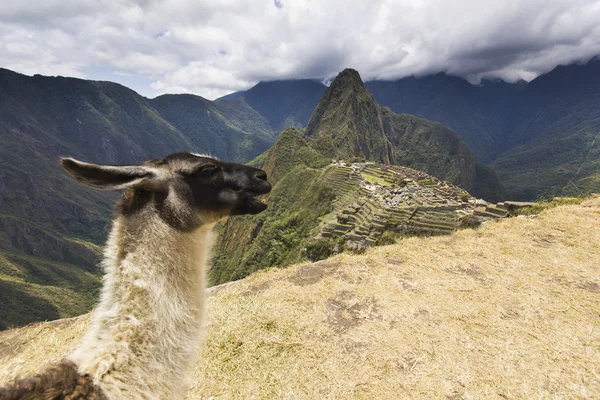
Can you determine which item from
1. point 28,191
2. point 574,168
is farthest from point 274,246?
point 574,168

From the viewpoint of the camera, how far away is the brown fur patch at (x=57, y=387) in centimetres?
149

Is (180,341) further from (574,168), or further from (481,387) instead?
(574,168)

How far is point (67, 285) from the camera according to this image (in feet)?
250

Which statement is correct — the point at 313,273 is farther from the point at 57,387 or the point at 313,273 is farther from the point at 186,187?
the point at 57,387

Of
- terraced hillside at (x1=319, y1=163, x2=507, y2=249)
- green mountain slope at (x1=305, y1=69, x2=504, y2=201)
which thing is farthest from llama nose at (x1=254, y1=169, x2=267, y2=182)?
green mountain slope at (x1=305, y1=69, x2=504, y2=201)

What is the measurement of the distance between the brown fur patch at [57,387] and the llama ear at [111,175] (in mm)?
1167

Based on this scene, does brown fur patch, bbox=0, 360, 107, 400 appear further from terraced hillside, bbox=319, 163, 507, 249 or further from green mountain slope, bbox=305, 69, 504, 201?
green mountain slope, bbox=305, 69, 504, 201

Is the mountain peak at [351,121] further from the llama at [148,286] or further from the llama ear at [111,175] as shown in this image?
the llama ear at [111,175]

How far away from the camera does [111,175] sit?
1813 mm

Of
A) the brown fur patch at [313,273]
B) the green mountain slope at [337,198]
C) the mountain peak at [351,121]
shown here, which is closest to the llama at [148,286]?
the green mountain slope at [337,198]

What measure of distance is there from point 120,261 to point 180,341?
80cm

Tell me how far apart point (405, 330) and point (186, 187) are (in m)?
3.95

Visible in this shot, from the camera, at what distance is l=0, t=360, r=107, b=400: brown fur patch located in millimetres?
1489

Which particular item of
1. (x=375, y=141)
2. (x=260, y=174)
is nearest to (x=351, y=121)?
(x=375, y=141)
